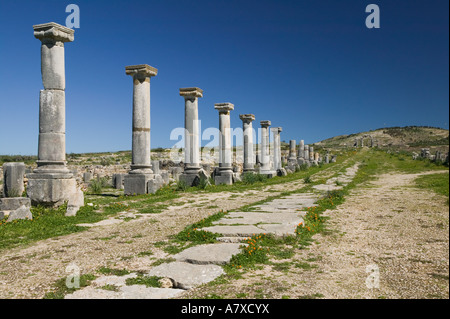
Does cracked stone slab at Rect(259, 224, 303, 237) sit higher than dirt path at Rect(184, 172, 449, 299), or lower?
higher

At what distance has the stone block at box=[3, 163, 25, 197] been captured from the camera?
10188mm

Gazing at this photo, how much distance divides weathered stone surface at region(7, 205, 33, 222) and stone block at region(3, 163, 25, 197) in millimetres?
2068

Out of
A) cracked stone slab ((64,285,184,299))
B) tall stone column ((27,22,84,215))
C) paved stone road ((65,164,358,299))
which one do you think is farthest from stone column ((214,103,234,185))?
cracked stone slab ((64,285,184,299))

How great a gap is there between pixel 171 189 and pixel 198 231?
9.42 metres

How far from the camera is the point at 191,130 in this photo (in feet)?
58.2

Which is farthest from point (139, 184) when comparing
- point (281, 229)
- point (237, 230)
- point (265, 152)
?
point (265, 152)

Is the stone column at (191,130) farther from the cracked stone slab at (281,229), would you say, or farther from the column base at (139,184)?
the cracked stone slab at (281,229)

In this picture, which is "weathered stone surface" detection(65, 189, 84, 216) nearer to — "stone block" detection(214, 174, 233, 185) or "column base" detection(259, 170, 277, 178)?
"stone block" detection(214, 174, 233, 185)

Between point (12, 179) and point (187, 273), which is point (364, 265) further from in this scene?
point (12, 179)

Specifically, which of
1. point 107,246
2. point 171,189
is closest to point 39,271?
point 107,246

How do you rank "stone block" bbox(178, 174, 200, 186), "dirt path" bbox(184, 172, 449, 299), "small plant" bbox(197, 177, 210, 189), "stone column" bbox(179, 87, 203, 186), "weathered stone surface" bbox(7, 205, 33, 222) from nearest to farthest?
"dirt path" bbox(184, 172, 449, 299), "weathered stone surface" bbox(7, 205, 33, 222), "small plant" bbox(197, 177, 210, 189), "stone block" bbox(178, 174, 200, 186), "stone column" bbox(179, 87, 203, 186)

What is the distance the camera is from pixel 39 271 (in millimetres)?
4719

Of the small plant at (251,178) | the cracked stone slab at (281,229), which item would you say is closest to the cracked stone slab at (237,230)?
the cracked stone slab at (281,229)
